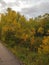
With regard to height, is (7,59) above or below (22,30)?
below

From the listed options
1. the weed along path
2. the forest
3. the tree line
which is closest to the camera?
the weed along path

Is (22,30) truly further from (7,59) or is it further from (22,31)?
(7,59)

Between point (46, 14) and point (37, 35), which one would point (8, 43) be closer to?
point (37, 35)

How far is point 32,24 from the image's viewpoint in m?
36.7

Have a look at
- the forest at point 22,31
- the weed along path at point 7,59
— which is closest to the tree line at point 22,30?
the forest at point 22,31

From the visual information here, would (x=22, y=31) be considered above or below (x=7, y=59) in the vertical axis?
above

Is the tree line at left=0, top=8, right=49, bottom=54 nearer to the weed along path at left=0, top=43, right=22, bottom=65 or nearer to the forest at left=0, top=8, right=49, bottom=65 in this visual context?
the forest at left=0, top=8, right=49, bottom=65

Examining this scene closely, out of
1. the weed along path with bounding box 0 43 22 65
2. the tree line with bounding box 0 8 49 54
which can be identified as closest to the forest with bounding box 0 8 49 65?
the tree line with bounding box 0 8 49 54

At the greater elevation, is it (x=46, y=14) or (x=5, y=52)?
(x=46, y=14)

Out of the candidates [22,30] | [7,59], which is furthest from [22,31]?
[7,59]

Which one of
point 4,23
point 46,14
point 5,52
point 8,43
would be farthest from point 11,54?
point 46,14

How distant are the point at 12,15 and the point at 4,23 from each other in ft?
4.67

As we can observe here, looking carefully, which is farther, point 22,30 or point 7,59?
point 22,30

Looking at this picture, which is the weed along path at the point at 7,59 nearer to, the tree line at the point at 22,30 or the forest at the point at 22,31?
the forest at the point at 22,31
